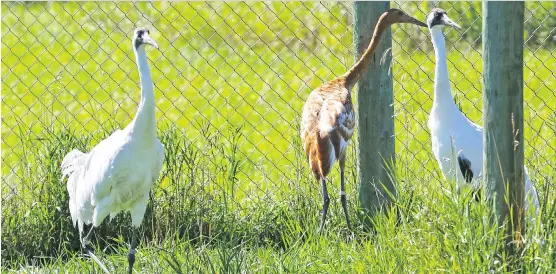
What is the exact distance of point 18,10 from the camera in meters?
Answer: 12.0

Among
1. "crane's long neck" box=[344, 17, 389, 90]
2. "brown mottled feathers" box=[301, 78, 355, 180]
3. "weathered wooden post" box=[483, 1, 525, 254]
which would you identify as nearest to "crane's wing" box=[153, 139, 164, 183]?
"brown mottled feathers" box=[301, 78, 355, 180]

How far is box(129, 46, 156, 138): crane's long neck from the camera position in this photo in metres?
5.14

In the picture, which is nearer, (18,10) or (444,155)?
(444,155)

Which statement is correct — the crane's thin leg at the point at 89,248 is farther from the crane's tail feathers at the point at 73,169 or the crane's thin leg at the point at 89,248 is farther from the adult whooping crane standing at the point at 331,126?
the adult whooping crane standing at the point at 331,126

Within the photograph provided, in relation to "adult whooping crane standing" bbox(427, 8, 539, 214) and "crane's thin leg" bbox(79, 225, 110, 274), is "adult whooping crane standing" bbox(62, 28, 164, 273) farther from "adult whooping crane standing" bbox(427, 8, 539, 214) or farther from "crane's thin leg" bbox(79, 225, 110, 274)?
"adult whooping crane standing" bbox(427, 8, 539, 214)

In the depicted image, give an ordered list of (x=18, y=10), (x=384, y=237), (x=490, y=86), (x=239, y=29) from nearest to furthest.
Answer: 1. (x=490, y=86)
2. (x=384, y=237)
3. (x=239, y=29)
4. (x=18, y=10)

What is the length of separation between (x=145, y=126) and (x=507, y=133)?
1.89 m

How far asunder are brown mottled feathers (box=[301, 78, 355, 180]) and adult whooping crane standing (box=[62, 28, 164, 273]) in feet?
2.84

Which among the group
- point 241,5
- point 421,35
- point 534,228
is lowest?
point 534,228

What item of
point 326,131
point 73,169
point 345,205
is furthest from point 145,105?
point 345,205

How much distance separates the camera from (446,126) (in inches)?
223

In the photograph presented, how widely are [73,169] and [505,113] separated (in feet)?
8.05

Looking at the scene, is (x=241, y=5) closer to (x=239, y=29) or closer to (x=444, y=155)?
(x=239, y=29)

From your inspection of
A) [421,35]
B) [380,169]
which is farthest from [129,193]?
[421,35]
